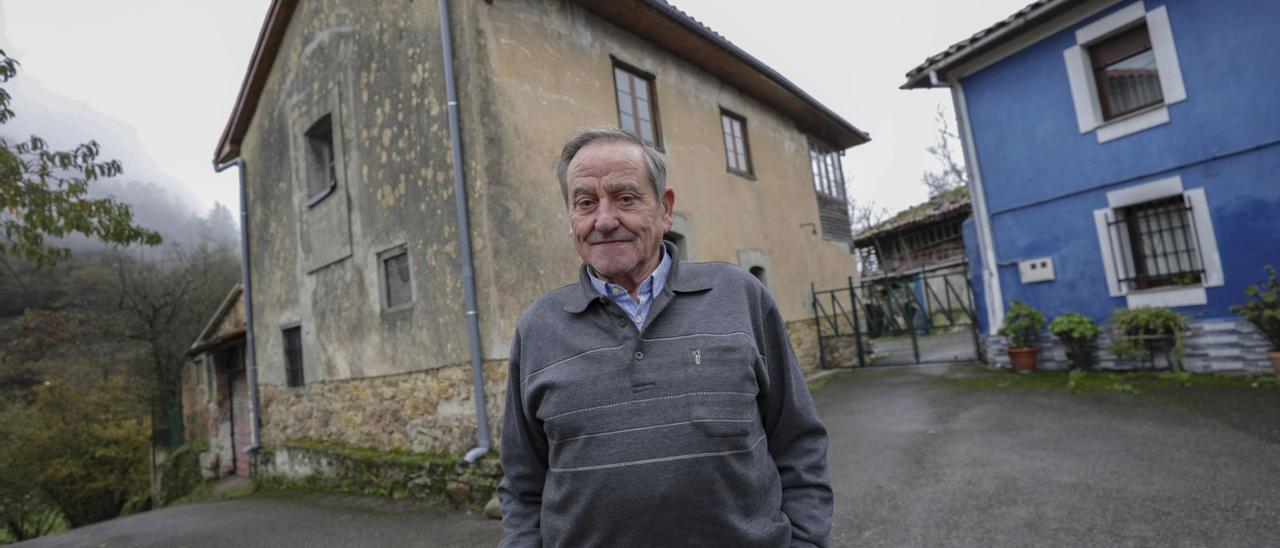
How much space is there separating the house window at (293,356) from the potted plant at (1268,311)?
40.1 ft

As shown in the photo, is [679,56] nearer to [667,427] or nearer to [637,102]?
[637,102]

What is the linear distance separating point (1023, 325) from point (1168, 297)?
5.03 ft

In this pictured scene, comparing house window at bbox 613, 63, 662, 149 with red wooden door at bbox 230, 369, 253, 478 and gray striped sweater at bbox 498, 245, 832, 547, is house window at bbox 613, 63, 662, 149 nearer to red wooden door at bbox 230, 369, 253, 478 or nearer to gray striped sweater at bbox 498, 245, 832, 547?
gray striped sweater at bbox 498, 245, 832, 547

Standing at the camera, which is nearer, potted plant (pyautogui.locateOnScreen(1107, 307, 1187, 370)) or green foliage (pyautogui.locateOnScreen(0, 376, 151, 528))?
potted plant (pyautogui.locateOnScreen(1107, 307, 1187, 370))

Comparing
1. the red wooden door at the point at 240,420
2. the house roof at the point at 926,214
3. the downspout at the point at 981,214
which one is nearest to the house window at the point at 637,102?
the downspout at the point at 981,214

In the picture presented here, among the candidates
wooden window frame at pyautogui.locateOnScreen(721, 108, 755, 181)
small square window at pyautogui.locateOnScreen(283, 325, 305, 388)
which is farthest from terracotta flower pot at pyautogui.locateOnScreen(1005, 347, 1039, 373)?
small square window at pyautogui.locateOnScreen(283, 325, 305, 388)

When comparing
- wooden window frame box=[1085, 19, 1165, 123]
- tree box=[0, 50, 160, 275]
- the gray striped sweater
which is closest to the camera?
the gray striped sweater

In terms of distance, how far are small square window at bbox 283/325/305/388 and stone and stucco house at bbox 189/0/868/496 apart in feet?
0.11

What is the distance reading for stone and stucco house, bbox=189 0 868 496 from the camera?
18.5 ft

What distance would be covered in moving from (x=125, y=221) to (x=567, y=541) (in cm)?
666

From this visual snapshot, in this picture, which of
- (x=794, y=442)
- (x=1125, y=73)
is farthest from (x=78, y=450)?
(x=1125, y=73)

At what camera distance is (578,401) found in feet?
4.26

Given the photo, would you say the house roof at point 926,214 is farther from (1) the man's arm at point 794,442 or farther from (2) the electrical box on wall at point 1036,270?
(1) the man's arm at point 794,442

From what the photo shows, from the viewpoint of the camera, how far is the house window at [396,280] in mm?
6352
